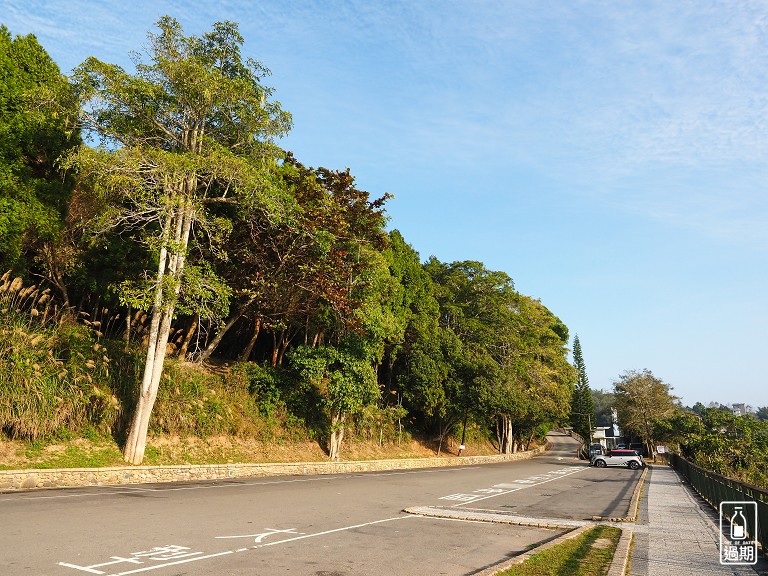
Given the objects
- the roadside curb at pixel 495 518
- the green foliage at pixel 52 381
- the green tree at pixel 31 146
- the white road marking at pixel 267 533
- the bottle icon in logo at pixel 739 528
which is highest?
the green tree at pixel 31 146

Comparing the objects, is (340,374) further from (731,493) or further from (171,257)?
(731,493)

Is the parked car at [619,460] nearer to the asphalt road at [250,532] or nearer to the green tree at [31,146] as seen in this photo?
the asphalt road at [250,532]

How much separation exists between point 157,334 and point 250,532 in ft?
34.8

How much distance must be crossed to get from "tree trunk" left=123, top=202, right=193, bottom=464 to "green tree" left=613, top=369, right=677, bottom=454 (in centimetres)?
5734

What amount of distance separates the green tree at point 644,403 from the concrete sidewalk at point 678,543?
50.2m

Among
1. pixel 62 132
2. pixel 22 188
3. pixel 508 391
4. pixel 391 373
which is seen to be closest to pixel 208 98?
pixel 62 132

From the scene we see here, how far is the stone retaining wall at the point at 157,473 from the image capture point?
13.4m

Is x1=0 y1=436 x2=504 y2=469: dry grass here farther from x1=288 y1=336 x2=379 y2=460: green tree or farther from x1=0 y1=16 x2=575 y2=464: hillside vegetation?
x1=288 y1=336 x2=379 y2=460: green tree

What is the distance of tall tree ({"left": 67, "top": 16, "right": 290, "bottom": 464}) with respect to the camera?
17031 mm

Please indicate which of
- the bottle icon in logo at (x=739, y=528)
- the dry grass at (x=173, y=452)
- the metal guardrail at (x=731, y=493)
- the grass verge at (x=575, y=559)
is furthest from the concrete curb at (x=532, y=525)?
the dry grass at (x=173, y=452)

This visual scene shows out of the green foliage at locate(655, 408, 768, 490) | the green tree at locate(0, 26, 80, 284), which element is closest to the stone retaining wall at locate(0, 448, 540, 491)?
the green tree at locate(0, 26, 80, 284)

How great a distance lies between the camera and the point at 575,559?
788 centimetres

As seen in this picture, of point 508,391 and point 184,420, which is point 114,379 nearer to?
point 184,420
